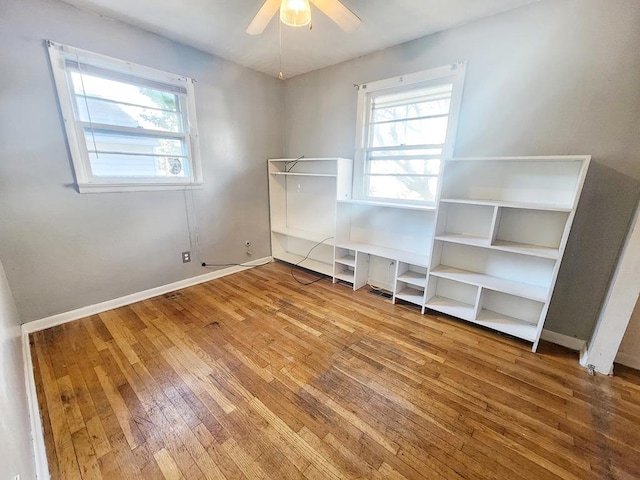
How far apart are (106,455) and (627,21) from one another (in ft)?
12.6

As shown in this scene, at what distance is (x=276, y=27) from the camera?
2260mm

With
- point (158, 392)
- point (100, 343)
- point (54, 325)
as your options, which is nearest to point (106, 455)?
point (158, 392)

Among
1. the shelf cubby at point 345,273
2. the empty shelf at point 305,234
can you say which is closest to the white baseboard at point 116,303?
the empty shelf at point 305,234

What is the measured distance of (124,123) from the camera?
2.41m

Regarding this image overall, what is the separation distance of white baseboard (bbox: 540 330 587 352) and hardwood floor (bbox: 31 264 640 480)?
91 millimetres

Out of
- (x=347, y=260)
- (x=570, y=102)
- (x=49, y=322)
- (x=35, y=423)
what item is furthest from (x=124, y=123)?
(x=570, y=102)

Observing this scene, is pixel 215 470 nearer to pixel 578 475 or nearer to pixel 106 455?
pixel 106 455

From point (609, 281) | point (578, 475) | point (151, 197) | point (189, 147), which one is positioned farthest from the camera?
point (189, 147)

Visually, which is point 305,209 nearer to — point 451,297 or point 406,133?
point 406,133

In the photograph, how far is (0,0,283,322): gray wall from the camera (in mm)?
1933

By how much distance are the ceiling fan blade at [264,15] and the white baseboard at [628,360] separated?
130 inches

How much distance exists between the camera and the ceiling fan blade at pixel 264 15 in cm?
148

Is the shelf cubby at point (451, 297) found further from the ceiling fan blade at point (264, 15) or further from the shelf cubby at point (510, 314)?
the ceiling fan blade at point (264, 15)

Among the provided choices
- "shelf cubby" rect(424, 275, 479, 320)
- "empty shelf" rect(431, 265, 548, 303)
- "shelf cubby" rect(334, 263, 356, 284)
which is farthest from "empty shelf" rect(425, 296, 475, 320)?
"shelf cubby" rect(334, 263, 356, 284)
